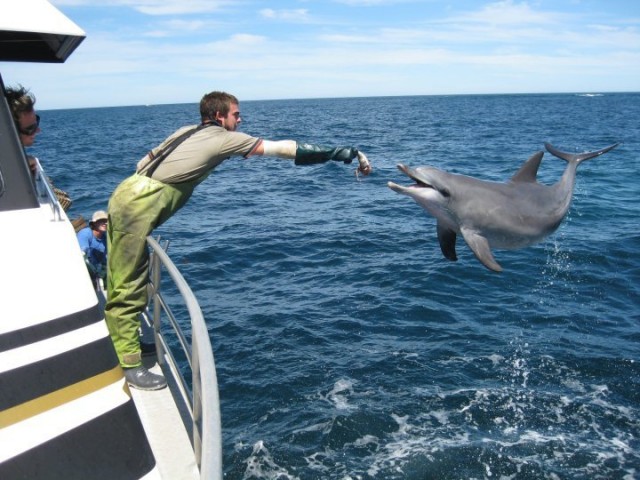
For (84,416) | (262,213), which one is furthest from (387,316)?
(262,213)

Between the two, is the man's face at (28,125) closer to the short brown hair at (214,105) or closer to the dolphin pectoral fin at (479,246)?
the short brown hair at (214,105)

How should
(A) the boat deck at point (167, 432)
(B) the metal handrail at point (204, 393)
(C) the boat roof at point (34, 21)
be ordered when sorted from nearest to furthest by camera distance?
1. (B) the metal handrail at point (204, 393)
2. (C) the boat roof at point (34, 21)
3. (A) the boat deck at point (167, 432)

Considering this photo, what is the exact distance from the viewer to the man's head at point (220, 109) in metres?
4.74

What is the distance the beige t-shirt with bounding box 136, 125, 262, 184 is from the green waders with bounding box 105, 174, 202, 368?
4.1 inches

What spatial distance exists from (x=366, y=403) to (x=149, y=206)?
5.55 m

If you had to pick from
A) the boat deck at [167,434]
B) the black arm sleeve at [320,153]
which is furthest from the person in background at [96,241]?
the black arm sleeve at [320,153]

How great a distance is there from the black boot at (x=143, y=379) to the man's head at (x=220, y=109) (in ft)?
7.59

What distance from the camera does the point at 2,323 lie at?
2.71 meters

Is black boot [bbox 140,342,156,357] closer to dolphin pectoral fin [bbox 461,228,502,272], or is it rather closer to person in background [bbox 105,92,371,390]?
person in background [bbox 105,92,371,390]

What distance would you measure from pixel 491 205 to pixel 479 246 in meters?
0.44

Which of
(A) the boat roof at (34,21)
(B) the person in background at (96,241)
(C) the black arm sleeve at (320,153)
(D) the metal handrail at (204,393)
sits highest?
(A) the boat roof at (34,21)

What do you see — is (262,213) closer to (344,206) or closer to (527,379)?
(344,206)

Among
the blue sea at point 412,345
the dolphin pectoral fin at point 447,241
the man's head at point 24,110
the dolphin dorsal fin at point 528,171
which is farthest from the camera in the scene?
the blue sea at point 412,345

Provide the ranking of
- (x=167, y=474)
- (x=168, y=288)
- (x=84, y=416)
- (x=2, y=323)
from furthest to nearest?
(x=168, y=288) → (x=167, y=474) → (x=84, y=416) → (x=2, y=323)
